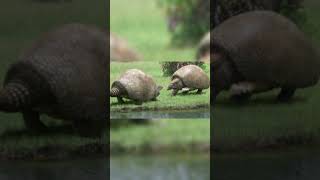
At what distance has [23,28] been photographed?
6777 millimetres

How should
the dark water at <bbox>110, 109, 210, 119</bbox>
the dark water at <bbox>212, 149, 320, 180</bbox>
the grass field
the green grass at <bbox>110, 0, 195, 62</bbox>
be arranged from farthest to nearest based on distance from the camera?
1. the green grass at <bbox>110, 0, 195, 62</bbox>
2. the dark water at <bbox>110, 109, 210, 119</bbox>
3. the grass field
4. the dark water at <bbox>212, 149, 320, 180</bbox>

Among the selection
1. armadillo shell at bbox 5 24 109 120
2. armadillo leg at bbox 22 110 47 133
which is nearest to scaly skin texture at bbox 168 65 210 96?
armadillo shell at bbox 5 24 109 120

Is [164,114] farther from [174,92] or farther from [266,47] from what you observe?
[266,47]

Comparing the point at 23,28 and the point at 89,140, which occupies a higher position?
the point at 23,28

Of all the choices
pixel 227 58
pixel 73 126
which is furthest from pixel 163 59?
pixel 73 126

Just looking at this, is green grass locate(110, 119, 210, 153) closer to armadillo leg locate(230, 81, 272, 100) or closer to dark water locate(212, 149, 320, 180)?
dark water locate(212, 149, 320, 180)

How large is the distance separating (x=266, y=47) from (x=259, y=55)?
91 mm

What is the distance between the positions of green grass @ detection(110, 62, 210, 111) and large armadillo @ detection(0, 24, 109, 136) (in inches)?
3.7

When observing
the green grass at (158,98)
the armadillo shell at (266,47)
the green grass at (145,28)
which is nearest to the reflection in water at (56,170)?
the green grass at (158,98)

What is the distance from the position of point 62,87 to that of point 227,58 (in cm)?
145

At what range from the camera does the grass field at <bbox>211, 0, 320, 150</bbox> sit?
215 inches

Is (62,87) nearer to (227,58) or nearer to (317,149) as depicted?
(227,58)

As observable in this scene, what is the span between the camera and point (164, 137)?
542cm

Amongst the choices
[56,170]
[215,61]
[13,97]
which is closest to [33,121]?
[13,97]
